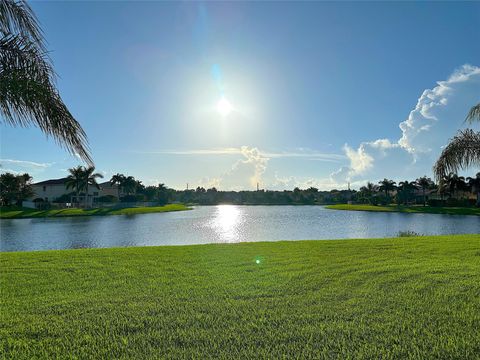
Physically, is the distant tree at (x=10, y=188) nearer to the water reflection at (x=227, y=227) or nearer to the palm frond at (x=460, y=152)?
the water reflection at (x=227, y=227)

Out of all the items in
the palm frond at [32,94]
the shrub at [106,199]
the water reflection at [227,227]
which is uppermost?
the palm frond at [32,94]

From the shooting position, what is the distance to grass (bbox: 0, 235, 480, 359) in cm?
370

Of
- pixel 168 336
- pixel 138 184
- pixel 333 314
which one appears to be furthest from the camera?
pixel 138 184

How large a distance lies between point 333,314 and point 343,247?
6702 millimetres

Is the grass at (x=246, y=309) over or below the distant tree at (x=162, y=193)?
below

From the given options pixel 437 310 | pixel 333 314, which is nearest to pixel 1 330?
pixel 333 314

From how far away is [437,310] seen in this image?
4.67m

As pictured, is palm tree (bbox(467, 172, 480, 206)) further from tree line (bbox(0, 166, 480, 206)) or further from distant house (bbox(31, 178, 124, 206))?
distant house (bbox(31, 178, 124, 206))

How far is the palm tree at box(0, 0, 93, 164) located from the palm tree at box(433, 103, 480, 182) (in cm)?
959

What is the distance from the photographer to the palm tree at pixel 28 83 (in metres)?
4.30

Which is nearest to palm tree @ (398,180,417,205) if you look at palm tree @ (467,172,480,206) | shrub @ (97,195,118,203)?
palm tree @ (467,172,480,206)

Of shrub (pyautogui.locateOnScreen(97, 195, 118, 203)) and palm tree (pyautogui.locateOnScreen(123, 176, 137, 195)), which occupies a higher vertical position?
palm tree (pyautogui.locateOnScreen(123, 176, 137, 195))

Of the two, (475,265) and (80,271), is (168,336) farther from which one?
(475,265)

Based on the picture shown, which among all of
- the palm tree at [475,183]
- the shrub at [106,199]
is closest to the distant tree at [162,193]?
the shrub at [106,199]
